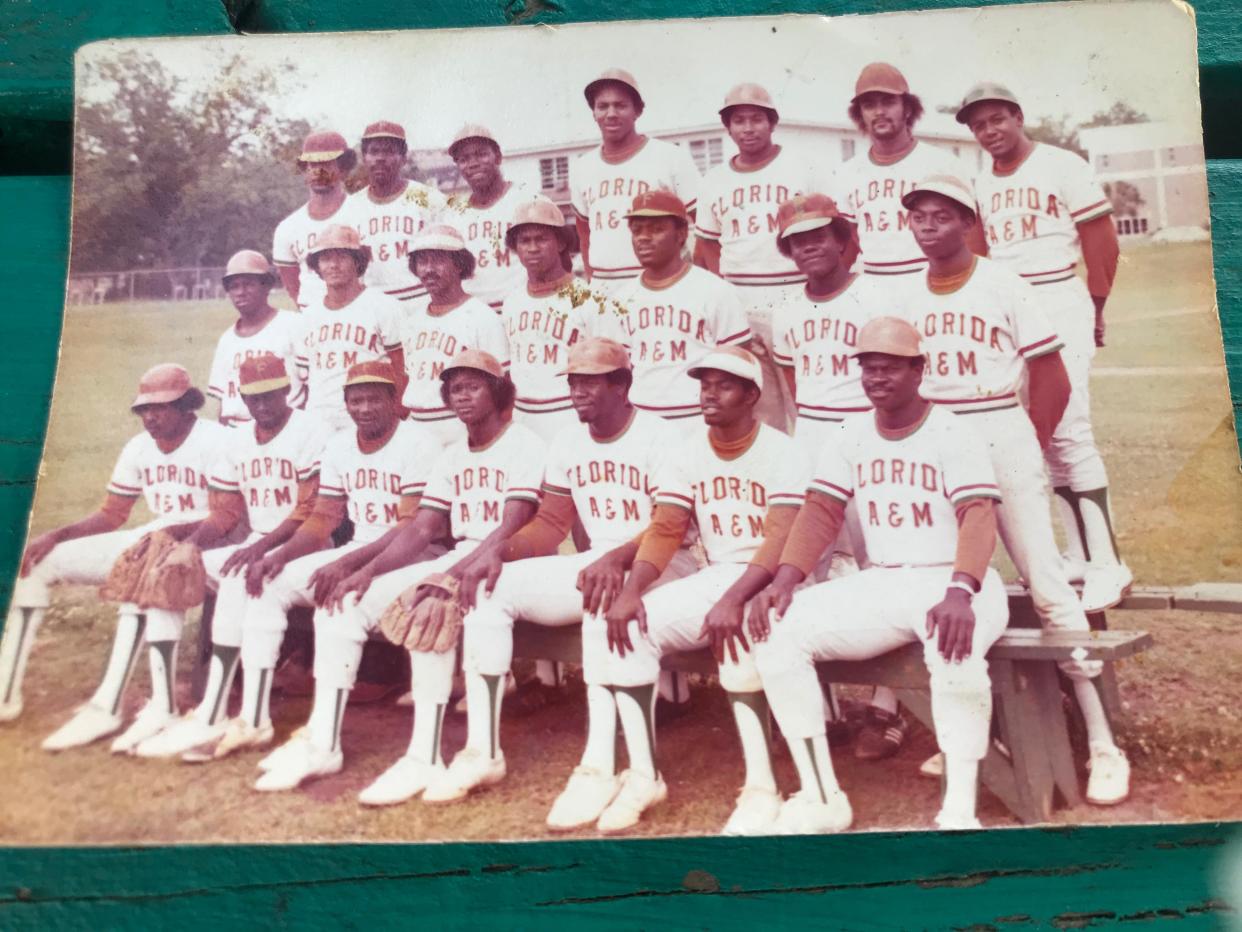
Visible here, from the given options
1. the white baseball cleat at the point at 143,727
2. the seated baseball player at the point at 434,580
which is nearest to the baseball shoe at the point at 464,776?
the seated baseball player at the point at 434,580

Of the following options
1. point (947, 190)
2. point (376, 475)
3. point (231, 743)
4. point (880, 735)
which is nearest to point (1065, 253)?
point (947, 190)

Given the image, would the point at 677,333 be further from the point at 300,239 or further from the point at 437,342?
the point at 300,239

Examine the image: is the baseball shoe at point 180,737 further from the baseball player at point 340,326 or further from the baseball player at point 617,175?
the baseball player at point 617,175

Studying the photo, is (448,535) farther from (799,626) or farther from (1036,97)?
(1036,97)

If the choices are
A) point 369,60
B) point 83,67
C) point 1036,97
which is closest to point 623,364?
point 369,60

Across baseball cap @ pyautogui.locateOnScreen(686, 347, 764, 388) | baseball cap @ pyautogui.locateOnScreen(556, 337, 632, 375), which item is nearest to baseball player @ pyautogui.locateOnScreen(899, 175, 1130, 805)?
baseball cap @ pyautogui.locateOnScreen(686, 347, 764, 388)

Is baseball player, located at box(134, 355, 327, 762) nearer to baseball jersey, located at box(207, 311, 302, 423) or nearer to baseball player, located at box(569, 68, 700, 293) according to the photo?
baseball jersey, located at box(207, 311, 302, 423)
